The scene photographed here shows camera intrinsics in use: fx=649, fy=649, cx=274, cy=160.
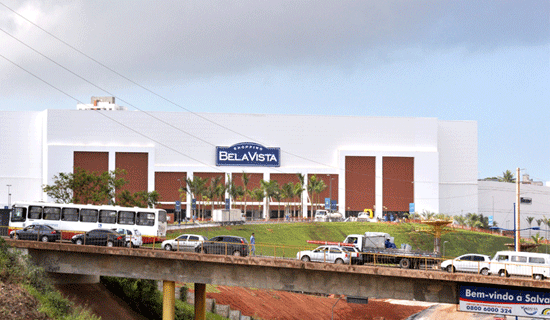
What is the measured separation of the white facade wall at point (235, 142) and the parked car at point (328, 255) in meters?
94.1

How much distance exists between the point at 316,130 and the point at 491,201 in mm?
44727

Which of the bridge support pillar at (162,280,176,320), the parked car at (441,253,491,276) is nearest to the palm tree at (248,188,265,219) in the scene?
the bridge support pillar at (162,280,176,320)

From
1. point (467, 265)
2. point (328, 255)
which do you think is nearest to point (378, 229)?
point (328, 255)

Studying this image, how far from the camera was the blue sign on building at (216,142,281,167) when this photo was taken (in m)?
139

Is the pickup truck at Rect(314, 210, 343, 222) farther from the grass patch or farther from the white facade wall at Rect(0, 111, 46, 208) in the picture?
the white facade wall at Rect(0, 111, 46, 208)

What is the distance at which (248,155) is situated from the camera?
139m

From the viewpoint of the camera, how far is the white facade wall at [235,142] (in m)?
137

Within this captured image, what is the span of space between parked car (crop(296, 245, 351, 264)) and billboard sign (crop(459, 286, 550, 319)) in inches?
342

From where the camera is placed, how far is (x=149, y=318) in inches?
2073

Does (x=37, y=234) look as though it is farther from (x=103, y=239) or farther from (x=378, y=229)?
(x=378, y=229)

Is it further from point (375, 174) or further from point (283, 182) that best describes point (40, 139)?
point (375, 174)

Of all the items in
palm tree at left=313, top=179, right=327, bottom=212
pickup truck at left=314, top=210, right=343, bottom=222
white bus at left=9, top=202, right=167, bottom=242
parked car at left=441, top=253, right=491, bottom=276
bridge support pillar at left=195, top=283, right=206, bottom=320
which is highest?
palm tree at left=313, top=179, right=327, bottom=212

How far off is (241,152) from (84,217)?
7808cm

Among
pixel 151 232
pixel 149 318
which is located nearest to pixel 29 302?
pixel 149 318
